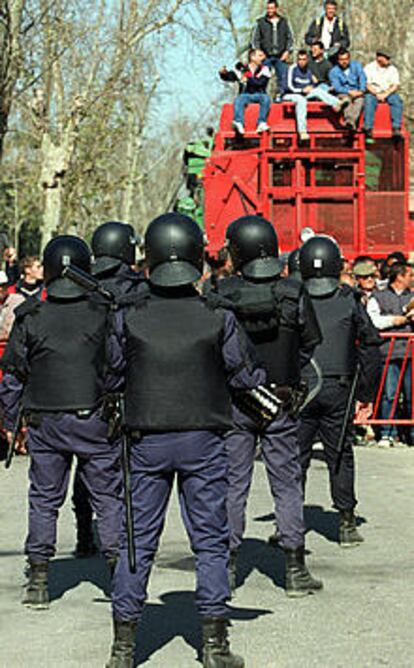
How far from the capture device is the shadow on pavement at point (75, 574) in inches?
307

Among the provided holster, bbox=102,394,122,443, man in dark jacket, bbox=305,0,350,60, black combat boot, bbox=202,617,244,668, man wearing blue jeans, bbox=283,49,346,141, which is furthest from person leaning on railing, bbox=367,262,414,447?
black combat boot, bbox=202,617,244,668

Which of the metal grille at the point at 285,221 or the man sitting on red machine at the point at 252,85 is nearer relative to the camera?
the metal grille at the point at 285,221

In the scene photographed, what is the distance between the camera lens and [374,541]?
357 inches

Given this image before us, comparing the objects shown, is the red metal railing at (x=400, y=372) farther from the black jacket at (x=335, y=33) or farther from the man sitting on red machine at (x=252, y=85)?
the black jacket at (x=335, y=33)

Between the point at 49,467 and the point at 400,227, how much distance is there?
11356mm

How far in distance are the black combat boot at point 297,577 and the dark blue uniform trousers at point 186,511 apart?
150cm

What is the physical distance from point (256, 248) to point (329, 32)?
11603mm

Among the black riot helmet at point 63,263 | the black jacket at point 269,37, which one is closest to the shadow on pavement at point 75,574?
the black riot helmet at point 63,263

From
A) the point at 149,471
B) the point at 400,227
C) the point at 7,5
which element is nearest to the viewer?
the point at 149,471

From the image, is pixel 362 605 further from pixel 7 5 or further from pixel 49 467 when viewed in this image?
pixel 7 5

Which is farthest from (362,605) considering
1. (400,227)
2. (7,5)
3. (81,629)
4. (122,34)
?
(122,34)

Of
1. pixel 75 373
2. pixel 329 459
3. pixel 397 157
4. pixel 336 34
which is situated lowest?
pixel 329 459

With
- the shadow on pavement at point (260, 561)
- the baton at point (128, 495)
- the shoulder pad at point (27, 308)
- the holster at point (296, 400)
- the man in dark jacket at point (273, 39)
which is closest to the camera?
the baton at point (128, 495)

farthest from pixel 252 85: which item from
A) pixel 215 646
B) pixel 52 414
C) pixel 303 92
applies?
pixel 215 646
